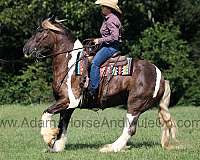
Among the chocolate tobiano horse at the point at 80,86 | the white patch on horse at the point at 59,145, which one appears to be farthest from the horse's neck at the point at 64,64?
the white patch on horse at the point at 59,145

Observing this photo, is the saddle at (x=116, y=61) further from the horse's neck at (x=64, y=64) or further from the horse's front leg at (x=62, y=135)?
the horse's front leg at (x=62, y=135)

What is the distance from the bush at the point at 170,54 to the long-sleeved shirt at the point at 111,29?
17779mm

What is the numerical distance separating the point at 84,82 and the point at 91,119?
26.8 feet

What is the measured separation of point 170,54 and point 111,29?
18.8m

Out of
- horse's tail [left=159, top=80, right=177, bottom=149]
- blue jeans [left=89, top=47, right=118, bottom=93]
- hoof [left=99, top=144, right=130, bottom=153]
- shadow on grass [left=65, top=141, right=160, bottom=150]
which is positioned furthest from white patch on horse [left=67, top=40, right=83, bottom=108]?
horse's tail [left=159, top=80, right=177, bottom=149]

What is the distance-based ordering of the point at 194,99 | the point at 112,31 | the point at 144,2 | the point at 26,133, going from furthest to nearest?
the point at 144,2
the point at 194,99
the point at 26,133
the point at 112,31

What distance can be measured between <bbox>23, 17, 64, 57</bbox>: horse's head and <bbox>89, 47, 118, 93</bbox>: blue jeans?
92 cm

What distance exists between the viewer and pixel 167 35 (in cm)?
2869

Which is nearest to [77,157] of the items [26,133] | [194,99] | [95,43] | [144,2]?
[95,43]

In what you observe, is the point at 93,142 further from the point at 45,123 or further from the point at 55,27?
the point at 55,27

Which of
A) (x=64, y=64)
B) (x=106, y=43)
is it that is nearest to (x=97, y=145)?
(x=64, y=64)

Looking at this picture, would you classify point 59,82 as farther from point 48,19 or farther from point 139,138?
point 139,138

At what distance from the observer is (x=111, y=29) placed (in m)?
9.80

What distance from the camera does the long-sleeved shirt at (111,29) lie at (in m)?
9.80
